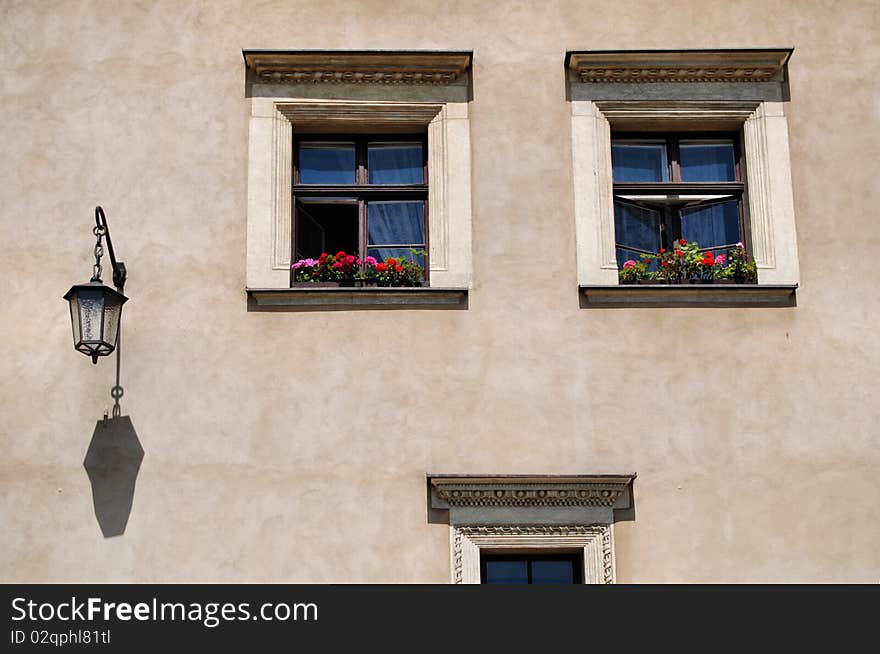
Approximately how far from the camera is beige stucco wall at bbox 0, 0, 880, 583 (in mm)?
8586

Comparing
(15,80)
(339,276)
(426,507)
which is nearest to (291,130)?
(339,276)

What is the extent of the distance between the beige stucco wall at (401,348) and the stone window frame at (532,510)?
116mm

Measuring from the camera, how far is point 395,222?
9.44 m

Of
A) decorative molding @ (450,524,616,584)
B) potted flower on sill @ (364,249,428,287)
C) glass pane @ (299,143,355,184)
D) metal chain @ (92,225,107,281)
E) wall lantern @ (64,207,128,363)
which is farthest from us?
glass pane @ (299,143,355,184)

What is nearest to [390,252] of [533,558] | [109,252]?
[109,252]

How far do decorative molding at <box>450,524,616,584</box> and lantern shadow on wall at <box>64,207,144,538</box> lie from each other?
6.72 feet

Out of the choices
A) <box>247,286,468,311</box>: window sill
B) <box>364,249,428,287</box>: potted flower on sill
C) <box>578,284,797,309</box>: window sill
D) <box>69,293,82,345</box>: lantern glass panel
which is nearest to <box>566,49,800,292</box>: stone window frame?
<box>578,284,797,309</box>: window sill

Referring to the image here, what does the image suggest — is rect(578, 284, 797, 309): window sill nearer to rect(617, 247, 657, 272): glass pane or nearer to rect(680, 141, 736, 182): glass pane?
rect(617, 247, 657, 272): glass pane

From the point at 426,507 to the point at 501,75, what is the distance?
296 cm

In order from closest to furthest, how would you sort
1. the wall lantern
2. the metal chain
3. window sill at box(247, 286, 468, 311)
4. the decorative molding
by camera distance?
1. the wall lantern
2. the decorative molding
3. the metal chain
4. window sill at box(247, 286, 468, 311)

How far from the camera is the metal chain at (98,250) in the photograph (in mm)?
8688

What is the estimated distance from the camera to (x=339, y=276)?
9133mm

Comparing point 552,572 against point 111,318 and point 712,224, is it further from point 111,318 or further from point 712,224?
point 111,318
